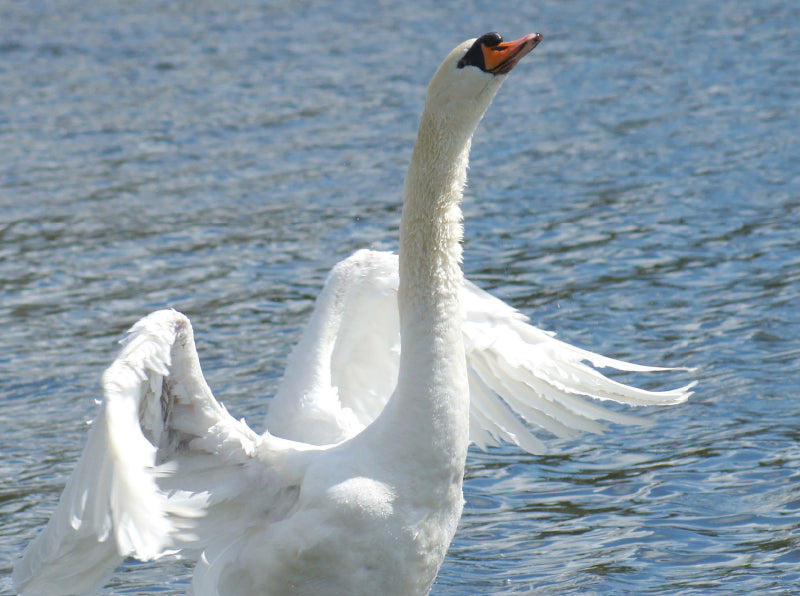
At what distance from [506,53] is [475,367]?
216 cm

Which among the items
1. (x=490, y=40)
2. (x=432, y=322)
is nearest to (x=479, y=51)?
(x=490, y=40)

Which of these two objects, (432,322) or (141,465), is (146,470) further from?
(432,322)

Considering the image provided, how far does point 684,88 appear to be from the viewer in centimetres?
1830

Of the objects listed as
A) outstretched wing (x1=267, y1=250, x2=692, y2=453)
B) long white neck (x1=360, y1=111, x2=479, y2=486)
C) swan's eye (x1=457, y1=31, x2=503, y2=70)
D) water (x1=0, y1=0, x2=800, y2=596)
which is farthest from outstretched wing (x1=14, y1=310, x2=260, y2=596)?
water (x1=0, y1=0, x2=800, y2=596)

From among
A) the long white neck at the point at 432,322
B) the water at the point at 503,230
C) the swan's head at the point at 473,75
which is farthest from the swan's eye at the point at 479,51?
the water at the point at 503,230

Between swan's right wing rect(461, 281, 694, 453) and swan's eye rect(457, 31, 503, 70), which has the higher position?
swan's eye rect(457, 31, 503, 70)

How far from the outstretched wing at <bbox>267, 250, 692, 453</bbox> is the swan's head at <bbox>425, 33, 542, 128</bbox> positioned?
138 cm

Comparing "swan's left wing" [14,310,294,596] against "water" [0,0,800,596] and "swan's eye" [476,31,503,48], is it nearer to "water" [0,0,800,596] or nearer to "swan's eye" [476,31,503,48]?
"swan's eye" [476,31,503,48]

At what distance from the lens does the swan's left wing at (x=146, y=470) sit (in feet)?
16.9

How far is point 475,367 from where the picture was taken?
7.13 meters

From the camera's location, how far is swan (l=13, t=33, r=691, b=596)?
5.39 meters

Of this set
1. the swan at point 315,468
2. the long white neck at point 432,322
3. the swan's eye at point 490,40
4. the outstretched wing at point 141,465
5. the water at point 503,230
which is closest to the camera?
the outstretched wing at point 141,465

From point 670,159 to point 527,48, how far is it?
33.1 ft

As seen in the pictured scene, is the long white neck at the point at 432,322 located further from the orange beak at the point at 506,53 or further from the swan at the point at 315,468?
the orange beak at the point at 506,53
